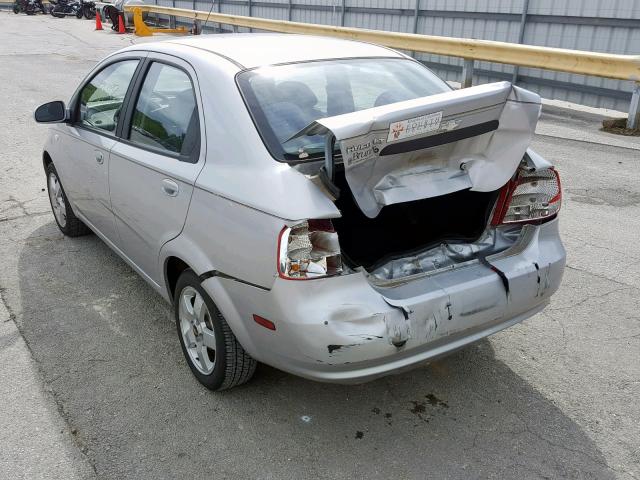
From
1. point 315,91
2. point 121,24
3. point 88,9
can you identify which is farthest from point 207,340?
point 88,9

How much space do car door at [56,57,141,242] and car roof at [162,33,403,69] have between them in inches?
21.4

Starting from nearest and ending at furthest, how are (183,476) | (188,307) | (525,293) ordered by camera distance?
(183,476), (525,293), (188,307)

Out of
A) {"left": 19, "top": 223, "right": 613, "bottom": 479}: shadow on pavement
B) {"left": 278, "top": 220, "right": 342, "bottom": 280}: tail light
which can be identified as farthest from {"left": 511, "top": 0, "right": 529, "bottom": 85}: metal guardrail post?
{"left": 278, "top": 220, "right": 342, "bottom": 280}: tail light

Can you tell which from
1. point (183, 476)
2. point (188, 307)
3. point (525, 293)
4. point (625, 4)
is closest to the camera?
point (183, 476)

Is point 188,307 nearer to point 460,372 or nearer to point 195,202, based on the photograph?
point 195,202

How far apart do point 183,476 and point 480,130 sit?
6.67 ft

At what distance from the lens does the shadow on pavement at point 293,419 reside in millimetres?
2686

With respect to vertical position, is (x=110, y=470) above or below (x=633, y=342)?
below

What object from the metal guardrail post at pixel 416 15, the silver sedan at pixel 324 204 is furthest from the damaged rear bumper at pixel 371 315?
the metal guardrail post at pixel 416 15

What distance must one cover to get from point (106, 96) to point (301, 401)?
254 centimetres

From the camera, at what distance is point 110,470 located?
2.67 metres

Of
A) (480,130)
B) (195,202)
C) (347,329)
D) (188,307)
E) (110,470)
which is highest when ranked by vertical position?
(480,130)

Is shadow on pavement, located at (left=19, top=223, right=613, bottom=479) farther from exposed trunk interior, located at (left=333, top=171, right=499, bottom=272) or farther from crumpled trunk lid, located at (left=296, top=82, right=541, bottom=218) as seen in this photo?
crumpled trunk lid, located at (left=296, top=82, right=541, bottom=218)

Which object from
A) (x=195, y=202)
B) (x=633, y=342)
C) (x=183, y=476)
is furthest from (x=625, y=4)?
(x=183, y=476)
